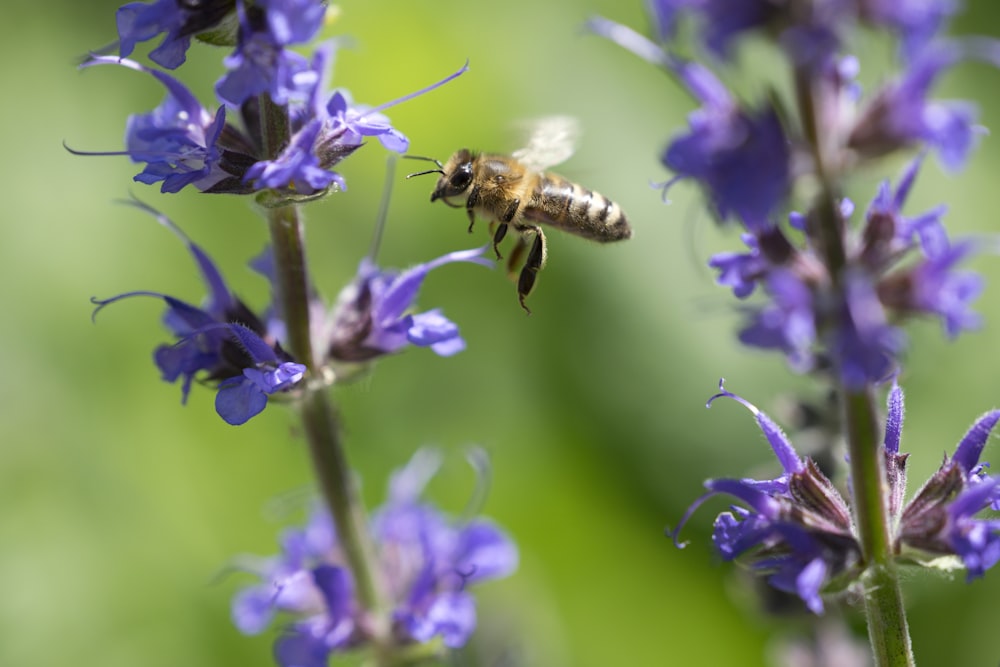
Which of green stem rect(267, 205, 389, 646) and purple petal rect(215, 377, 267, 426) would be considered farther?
green stem rect(267, 205, 389, 646)

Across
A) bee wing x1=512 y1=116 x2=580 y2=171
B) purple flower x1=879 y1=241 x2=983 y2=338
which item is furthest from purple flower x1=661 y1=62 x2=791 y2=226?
bee wing x1=512 y1=116 x2=580 y2=171

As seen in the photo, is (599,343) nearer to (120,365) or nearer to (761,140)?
(120,365)

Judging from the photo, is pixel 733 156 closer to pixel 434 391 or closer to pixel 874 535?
pixel 874 535

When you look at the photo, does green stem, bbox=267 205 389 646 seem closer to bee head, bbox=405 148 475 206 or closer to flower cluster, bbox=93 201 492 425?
flower cluster, bbox=93 201 492 425

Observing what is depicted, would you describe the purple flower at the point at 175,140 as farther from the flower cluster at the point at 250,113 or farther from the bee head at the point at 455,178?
the bee head at the point at 455,178

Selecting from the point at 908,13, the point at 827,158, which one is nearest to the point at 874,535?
the point at 827,158

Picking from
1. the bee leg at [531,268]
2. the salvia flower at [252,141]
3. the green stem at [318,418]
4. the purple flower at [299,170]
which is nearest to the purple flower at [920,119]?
the salvia flower at [252,141]
